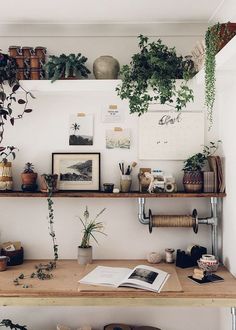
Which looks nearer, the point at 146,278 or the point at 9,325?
the point at 146,278

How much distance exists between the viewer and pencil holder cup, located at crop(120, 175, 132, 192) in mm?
2855

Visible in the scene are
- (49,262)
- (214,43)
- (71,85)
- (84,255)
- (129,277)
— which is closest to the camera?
(214,43)

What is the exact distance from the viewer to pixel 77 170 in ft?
9.73

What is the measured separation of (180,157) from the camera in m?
2.97

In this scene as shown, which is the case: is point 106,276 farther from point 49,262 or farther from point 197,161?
point 197,161

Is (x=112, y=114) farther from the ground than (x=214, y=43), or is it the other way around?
(x=214, y=43)

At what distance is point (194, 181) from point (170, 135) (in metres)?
0.41

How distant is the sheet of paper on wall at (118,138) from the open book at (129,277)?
898 mm

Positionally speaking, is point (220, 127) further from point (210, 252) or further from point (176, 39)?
point (210, 252)

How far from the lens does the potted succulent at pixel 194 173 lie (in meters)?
2.79

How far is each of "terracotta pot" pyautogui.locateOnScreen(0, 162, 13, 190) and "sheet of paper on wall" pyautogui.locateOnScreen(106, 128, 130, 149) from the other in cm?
76

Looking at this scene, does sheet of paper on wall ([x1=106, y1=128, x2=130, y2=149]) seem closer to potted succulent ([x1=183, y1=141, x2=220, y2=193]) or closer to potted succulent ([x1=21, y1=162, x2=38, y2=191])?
potted succulent ([x1=183, y1=141, x2=220, y2=193])

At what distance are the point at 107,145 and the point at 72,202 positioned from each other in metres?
0.51

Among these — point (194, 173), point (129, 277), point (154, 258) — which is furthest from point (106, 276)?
point (194, 173)
